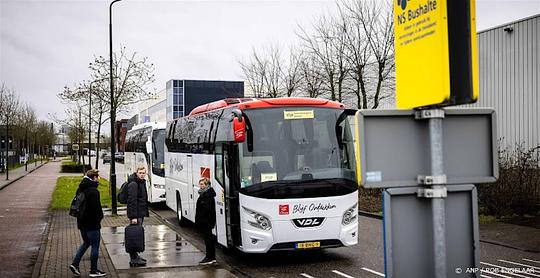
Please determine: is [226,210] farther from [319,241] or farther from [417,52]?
[417,52]

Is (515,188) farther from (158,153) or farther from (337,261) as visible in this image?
(158,153)

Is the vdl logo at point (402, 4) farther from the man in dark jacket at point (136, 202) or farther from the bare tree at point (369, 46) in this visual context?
the bare tree at point (369, 46)

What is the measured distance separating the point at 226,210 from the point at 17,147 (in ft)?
242

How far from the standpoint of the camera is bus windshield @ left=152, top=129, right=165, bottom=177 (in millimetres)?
22672

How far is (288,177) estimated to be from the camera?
11.0m

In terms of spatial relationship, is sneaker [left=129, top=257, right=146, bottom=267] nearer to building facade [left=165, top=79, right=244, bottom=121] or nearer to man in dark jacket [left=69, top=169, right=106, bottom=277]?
man in dark jacket [left=69, top=169, right=106, bottom=277]

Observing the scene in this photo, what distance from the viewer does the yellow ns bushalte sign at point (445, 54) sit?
3432mm

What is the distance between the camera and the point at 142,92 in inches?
1178

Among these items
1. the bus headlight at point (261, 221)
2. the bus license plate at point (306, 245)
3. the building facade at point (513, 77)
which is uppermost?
the building facade at point (513, 77)

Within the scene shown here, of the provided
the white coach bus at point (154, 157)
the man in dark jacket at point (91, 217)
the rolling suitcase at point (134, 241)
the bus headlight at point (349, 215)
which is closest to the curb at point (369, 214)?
the bus headlight at point (349, 215)

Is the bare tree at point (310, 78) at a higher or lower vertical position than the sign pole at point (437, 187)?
higher

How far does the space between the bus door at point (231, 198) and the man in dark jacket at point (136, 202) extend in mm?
1619

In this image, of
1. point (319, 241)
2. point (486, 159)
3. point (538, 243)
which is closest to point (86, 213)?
point (319, 241)

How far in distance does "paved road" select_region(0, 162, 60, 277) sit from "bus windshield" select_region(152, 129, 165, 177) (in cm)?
434
